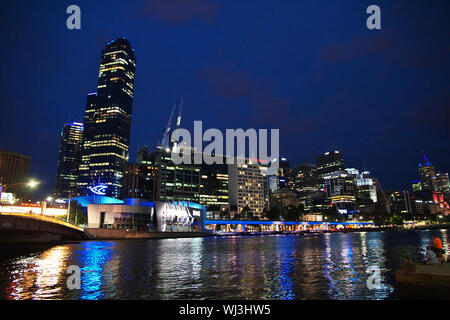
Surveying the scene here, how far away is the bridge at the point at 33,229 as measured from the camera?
199 feet

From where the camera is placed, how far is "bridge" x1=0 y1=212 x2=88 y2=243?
60.8 m

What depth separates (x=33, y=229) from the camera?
68.4 meters
